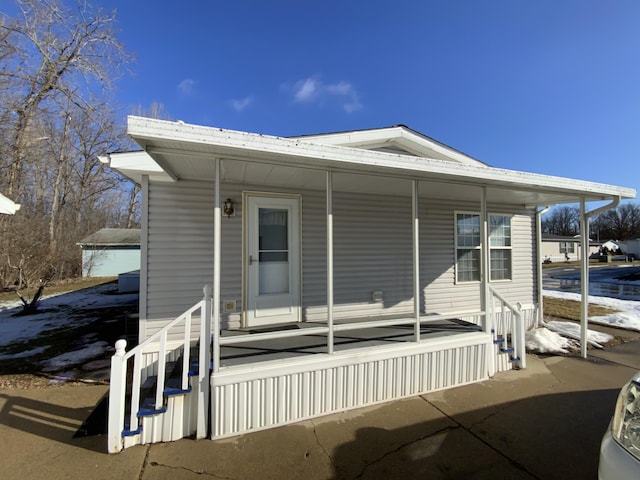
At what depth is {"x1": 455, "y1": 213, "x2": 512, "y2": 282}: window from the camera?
230 inches

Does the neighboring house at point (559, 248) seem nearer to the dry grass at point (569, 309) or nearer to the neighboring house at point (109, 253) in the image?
the dry grass at point (569, 309)

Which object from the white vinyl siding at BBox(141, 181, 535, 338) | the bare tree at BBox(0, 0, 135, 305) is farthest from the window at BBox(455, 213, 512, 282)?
Result: the bare tree at BBox(0, 0, 135, 305)

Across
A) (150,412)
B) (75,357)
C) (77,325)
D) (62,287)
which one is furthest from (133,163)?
(62,287)

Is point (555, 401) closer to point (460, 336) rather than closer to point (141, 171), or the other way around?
point (460, 336)

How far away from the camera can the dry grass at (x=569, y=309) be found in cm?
773

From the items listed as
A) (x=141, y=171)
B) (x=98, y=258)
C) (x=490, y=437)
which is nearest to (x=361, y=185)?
(x=141, y=171)

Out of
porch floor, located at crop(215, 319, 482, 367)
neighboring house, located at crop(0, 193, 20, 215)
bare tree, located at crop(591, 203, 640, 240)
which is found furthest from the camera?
bare tree, located at crop(591, 203, 640, 240)

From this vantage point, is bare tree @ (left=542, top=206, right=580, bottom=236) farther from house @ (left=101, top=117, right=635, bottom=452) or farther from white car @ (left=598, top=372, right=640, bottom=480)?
white car @ (left=598, top=372, right=640, bottom=480)

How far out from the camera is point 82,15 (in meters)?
13.1

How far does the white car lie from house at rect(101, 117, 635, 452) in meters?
2.03

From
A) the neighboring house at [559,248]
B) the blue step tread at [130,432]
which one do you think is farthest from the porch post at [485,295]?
the neighboring house at [559,248]

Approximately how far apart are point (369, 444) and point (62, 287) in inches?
671

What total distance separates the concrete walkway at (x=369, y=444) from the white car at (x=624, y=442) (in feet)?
3.83

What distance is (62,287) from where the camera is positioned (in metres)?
14.2
